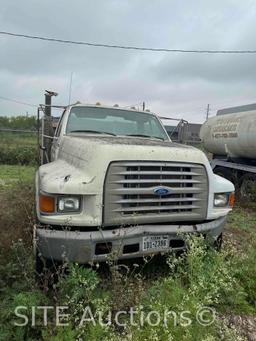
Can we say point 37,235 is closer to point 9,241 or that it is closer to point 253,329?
point 9,241

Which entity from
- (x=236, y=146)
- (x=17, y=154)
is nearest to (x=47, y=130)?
(x=236, y=146)

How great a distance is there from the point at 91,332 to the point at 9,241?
2449 mm

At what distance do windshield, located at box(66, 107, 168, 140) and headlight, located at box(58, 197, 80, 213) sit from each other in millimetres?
2060

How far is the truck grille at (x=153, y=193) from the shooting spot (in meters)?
Result: 3.79

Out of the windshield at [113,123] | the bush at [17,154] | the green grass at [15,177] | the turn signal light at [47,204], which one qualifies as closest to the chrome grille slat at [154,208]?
the turn signal light at [47,204]

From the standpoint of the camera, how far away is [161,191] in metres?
3.97


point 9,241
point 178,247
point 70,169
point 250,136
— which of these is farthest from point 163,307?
point 250,136

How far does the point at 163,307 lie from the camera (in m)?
3.04

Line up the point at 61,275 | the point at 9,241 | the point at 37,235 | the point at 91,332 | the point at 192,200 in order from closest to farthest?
the point at 91,332
the point at 61,275
the point at 37,235
the point at 192,200
the point at 9,241

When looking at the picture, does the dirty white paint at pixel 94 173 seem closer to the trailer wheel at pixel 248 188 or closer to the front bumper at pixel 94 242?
the front bumper at pixel 94 242

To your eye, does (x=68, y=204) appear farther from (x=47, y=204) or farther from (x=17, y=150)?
(x=17, y=150)

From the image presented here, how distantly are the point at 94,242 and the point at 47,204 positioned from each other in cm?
60

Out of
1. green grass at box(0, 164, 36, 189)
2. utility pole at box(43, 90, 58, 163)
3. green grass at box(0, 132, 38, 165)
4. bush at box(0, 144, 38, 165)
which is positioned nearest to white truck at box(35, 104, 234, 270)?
utility pole at box(43, 90, 58, 163)

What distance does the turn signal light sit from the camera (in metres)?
3.70
